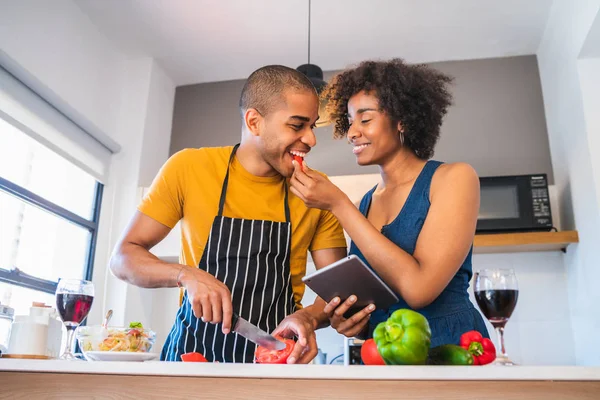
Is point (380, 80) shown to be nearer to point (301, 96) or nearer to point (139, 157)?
point (301, 96)

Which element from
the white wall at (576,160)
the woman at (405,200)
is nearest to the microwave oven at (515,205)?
the white wall at (576,160)

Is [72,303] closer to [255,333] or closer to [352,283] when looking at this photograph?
[255,333]

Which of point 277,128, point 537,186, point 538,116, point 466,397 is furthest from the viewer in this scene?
point 538,116

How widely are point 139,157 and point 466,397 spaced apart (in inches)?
130

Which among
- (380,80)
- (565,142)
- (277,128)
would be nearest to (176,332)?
(277,128)

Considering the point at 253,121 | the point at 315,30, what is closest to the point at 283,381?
the point at 253,121

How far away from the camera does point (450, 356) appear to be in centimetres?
97

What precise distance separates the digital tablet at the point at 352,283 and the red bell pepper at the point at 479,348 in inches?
8.8

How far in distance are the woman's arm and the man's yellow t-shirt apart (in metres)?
0.24

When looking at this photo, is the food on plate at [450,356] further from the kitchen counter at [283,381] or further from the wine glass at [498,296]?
the wine glass at [498,296]

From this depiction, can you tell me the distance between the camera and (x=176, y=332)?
165cm

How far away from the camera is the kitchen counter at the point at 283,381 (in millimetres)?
799

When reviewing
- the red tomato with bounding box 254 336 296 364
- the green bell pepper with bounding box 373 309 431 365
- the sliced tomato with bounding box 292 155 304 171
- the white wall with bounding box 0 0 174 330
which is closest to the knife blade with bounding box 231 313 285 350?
the red tomato with bounding box 254 336 296 364

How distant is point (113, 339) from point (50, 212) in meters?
2.36
